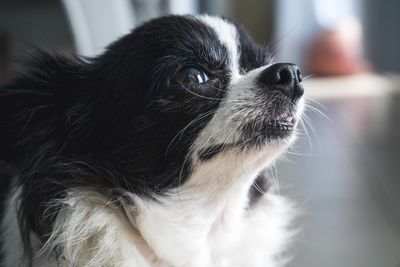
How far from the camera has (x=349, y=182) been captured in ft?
8.45

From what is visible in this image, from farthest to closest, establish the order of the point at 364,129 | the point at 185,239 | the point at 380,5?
the point at 380,5
the point at 364,129
the point at 185,239

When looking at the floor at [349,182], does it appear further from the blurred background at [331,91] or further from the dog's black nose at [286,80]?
the dog's black nose at [286,80]

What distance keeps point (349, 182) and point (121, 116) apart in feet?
5.15

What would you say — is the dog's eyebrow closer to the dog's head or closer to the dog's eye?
the dog's head

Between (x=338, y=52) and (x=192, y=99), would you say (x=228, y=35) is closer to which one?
(x=192, y=99)

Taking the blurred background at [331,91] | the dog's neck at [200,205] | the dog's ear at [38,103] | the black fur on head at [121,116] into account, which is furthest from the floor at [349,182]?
the dog's ear at [38,103]

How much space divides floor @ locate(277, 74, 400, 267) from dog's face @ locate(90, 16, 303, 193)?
0.34 meters

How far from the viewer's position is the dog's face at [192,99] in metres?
1.19

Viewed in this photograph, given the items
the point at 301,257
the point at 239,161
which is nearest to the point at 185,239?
the point at 239,161

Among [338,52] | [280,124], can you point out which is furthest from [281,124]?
[338,52]

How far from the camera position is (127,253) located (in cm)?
122

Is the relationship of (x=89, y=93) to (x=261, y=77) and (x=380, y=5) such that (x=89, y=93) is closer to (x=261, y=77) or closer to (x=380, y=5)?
(x=261, y=77)

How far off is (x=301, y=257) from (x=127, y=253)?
0.90 metres

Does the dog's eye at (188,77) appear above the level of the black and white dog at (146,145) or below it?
above
